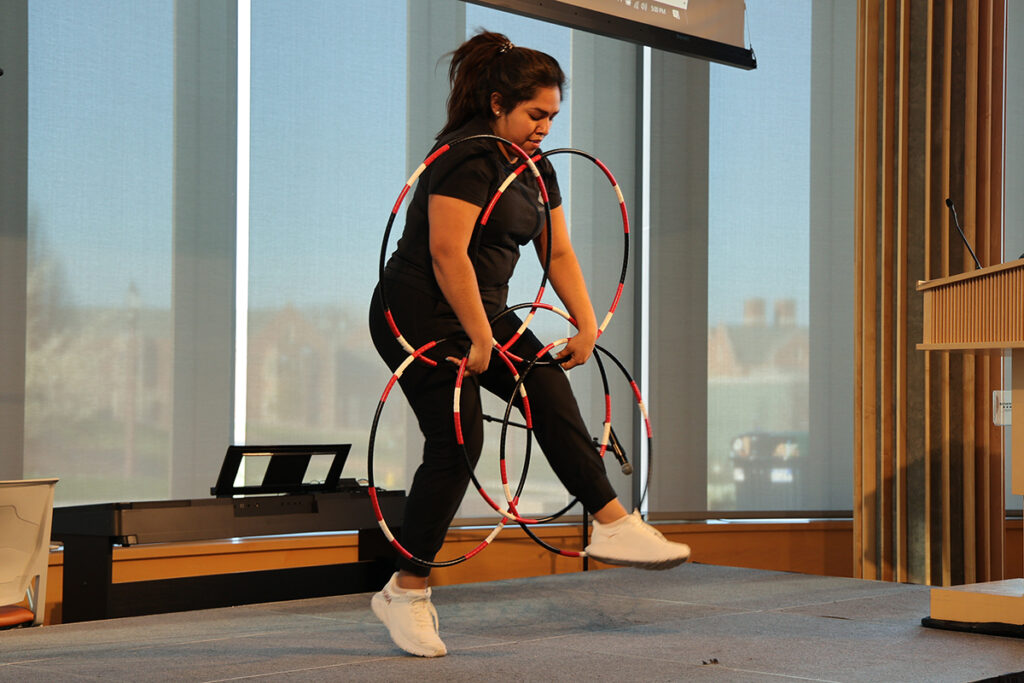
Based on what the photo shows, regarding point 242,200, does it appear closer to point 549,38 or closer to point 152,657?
point 549,38

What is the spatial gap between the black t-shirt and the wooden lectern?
1.16 m

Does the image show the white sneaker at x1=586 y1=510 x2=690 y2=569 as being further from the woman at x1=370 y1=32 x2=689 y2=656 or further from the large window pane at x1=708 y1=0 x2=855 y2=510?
the large window pane at x1=708 y1=0 x2=855 y2=510

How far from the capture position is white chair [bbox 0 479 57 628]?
2.62m

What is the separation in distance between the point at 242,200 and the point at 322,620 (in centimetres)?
201

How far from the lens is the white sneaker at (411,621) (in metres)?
2.46

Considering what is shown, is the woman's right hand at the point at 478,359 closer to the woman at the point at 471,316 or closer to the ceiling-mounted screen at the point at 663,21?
the woman at the point at 471,316

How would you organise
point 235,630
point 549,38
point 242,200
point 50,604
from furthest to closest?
point 549,38 < point 242,200 < point 50,604 < point 235,630

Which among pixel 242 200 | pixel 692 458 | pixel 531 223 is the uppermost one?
pixel 242 200

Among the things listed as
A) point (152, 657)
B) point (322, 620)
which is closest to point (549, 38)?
point (322, 620)

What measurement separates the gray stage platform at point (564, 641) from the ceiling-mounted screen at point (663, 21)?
2.15 metres

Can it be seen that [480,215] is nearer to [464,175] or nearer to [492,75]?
[464,175]

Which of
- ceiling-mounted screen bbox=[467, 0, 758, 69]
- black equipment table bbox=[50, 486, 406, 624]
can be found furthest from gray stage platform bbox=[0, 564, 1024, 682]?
ceiling-mounted screen bbox=[467, 0, 758, 69]

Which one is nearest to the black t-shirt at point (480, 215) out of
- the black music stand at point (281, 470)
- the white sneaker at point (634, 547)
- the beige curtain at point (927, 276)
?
the white sneaker at point (634, 547)

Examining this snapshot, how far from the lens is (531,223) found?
99.4 inches
